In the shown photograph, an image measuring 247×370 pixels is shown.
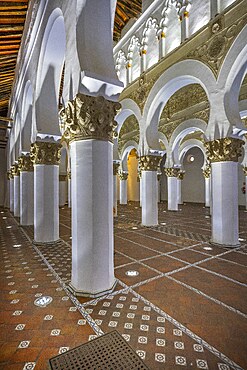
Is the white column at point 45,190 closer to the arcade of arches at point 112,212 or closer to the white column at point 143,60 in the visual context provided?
the arcade of arches at point 112,212

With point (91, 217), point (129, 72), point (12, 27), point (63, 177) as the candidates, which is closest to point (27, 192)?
point (12, 27)

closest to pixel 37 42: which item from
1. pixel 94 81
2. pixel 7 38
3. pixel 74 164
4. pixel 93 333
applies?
pixel 7 38

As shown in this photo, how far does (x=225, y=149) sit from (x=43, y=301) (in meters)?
5.29

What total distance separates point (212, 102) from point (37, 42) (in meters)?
5.00

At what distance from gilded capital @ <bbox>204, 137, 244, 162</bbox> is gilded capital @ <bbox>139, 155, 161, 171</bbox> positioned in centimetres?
281

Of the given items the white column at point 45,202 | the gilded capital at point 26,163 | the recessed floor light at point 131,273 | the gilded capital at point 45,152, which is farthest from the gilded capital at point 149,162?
the recessed floor light at point 131,273

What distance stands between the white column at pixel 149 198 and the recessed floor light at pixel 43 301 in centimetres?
579

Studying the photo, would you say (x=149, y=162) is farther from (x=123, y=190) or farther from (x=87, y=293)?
(x=123, y=190)

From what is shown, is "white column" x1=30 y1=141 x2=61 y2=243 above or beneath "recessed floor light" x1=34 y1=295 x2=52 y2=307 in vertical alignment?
above

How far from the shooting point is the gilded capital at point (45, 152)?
221 inches

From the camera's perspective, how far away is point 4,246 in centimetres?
574

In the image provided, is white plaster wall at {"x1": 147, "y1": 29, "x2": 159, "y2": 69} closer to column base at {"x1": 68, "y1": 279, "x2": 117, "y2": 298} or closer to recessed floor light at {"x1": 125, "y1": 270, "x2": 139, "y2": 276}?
recessed floor light at {"x1": 125, "y1": 270, "x2": 139, "y2": 276}

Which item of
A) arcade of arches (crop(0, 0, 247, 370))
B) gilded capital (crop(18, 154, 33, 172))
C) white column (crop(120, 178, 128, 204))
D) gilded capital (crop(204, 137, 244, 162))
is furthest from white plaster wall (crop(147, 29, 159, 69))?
white column (crop(120, 178, 128, 204))

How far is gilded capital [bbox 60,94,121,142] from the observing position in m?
3.02
